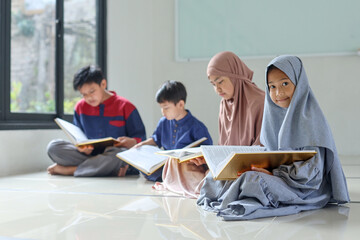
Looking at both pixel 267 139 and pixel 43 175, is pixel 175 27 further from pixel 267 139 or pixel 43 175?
pixel 267 139

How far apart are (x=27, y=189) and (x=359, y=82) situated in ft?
11.5

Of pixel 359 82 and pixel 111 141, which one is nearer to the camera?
pixel 111 141

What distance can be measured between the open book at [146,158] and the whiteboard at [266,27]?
7.36ft

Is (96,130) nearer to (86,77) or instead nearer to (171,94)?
(86,77)

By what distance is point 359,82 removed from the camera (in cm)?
459

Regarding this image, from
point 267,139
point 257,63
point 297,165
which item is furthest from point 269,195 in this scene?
point 257,63

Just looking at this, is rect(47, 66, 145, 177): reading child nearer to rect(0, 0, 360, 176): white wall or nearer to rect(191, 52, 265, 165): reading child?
rect(191, 52, 265, 165): reading child

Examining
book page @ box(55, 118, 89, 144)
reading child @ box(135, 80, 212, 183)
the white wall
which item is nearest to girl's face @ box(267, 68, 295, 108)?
reading child @ box(135, 80, 212, 183)

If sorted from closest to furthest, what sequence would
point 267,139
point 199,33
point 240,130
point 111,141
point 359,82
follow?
point 267,139, point 240,130, point 111,141, point 359,82, point 199,33

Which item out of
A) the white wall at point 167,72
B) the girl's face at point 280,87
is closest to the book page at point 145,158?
the girl's face at point 280,87

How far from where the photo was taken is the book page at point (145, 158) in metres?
2.72

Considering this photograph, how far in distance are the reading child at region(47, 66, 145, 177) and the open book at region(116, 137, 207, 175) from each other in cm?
35

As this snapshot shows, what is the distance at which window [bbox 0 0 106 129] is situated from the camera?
3393 millimetres

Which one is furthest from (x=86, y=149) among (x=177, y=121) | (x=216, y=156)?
(x=216, y=156)
